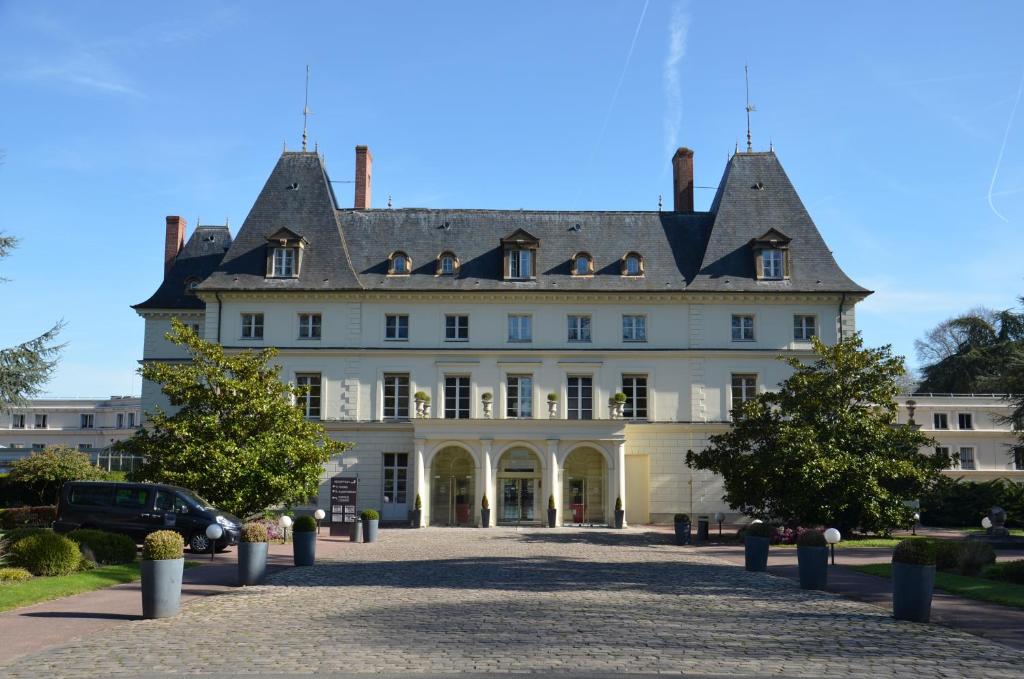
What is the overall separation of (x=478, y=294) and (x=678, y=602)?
90.5ft

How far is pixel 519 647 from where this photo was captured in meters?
12.0

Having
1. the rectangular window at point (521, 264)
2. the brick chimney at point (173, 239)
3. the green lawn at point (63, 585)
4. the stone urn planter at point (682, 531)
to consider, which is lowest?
the stone urn planter at point (682, 531)

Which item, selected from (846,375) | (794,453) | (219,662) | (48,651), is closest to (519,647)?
(219,662)

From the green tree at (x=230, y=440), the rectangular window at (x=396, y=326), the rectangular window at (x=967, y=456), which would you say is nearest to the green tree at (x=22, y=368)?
the green tree at (x=230, y=440)

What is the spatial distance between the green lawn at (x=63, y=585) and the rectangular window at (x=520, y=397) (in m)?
23.2

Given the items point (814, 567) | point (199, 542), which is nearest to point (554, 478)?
point (199, 542)

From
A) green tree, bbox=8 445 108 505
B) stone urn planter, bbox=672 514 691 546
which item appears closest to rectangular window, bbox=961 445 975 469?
stone urn planter, bbox=672 514 691 546

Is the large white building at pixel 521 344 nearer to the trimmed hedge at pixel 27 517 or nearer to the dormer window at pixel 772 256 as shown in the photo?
the dormer window at pixel 772 256

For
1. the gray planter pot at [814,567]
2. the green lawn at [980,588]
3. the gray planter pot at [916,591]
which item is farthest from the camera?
the gray planter pot at [814,567]

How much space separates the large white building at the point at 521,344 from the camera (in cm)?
4181

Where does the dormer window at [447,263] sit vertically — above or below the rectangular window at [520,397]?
above

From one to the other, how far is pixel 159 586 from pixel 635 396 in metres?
30.6

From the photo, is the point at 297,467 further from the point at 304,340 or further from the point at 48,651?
the point at 48,651

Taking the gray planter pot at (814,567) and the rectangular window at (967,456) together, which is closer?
the gray planter pot at (814,567)
